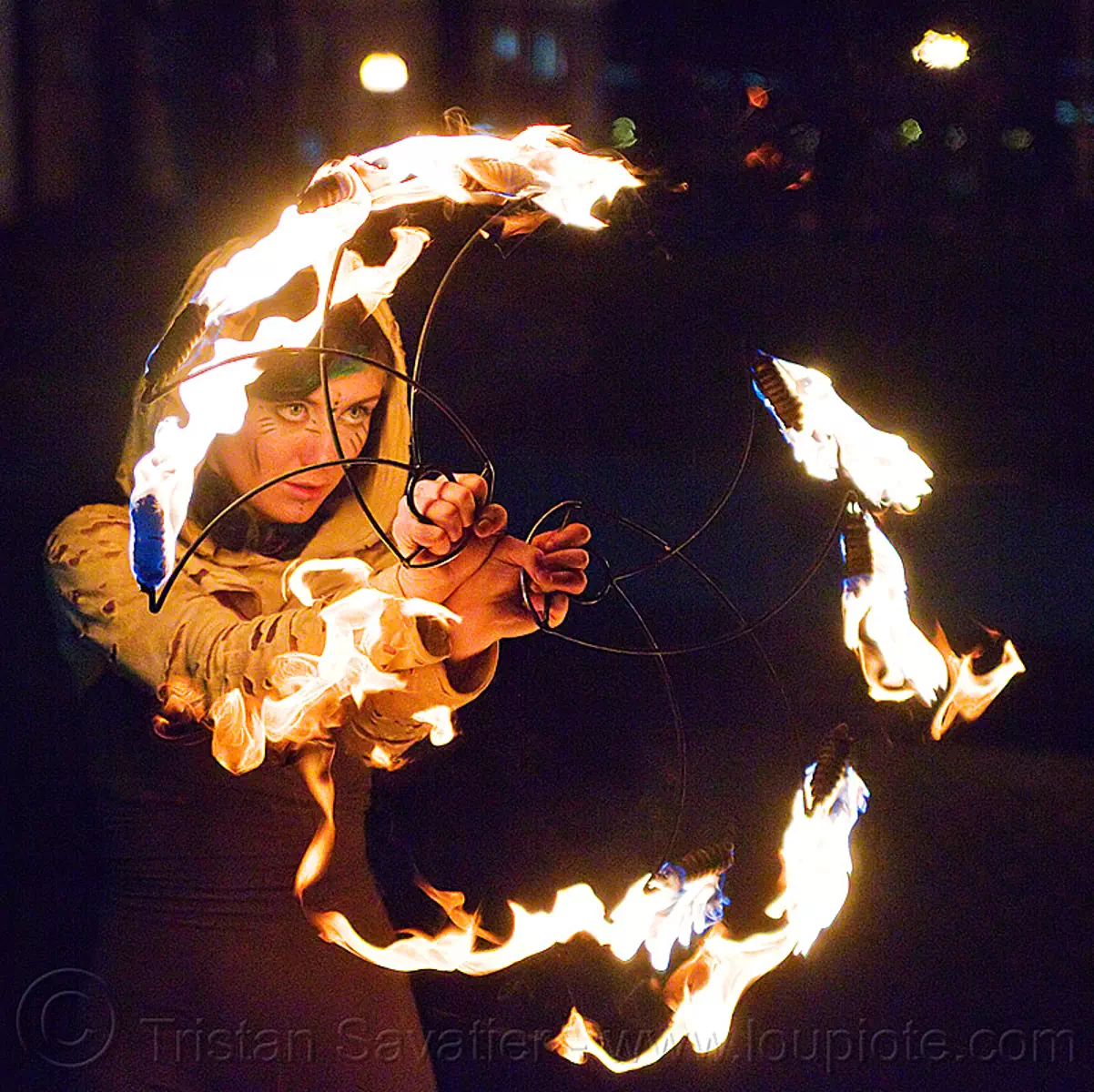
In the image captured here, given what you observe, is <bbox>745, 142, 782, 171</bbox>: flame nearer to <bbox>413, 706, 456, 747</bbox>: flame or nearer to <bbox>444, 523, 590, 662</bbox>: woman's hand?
<bbox>444, 523, 590, 662</bbox>: woman's hand

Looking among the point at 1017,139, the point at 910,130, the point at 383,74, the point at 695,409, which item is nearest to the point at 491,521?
the point at 695,409

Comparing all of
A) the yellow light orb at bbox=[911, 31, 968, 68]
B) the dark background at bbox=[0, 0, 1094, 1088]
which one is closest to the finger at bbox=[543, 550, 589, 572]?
the dark background at bbox=[0, 0, 1094, 1088]

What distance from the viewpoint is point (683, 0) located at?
5566 millimetres

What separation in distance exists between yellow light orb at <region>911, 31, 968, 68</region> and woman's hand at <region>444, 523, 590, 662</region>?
185 cm

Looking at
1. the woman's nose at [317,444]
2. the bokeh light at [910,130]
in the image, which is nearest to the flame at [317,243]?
the woman's nose at [317,444]

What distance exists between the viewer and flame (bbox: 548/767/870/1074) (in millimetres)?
2695

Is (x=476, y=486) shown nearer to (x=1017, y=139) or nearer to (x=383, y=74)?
(x=383, y=74)

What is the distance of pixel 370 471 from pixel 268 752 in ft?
1.85

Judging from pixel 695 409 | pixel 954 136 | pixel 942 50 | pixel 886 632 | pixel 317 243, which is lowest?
pixel 886 632

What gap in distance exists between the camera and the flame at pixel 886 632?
107 inches

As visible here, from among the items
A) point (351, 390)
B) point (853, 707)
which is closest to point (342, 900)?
point (351, 390)

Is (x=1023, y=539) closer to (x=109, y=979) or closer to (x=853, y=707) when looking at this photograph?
(x=853, y=707)

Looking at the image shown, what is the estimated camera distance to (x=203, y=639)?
251 cm

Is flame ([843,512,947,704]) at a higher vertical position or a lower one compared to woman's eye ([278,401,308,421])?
lower
